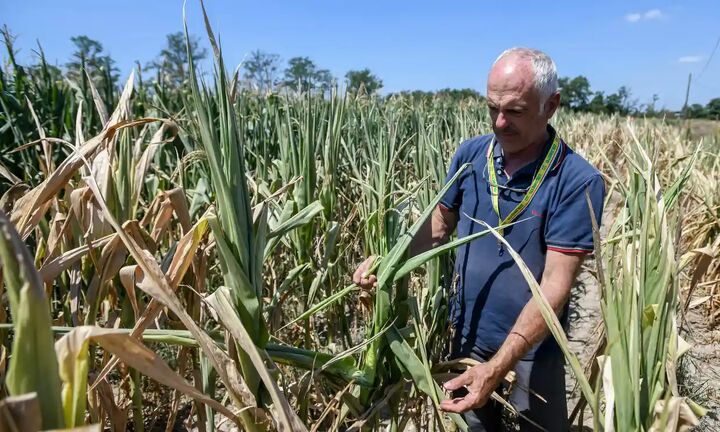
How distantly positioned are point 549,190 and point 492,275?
1.09 ft

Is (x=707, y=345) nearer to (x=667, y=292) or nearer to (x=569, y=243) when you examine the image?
(x=569, y=243)

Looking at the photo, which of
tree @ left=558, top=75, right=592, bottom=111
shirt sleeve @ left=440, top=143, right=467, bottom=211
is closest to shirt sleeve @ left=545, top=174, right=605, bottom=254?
shirt sleeve @ left=440, top=143, right=467, bottom=211

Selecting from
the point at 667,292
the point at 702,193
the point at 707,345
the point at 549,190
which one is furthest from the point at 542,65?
the point at 702,193

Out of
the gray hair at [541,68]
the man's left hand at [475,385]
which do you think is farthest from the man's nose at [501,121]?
the man's left hand at [475,385]

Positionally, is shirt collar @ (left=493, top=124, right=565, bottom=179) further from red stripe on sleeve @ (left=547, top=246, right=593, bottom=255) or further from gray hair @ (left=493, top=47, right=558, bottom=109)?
red stripe on sleeve @ (left=547, top=246, right=593, bottom=255)

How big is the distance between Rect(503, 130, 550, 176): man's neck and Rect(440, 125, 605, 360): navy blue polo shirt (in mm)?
20

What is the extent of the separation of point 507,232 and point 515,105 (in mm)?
402

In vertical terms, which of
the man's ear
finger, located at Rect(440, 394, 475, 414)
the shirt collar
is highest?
the man's ear

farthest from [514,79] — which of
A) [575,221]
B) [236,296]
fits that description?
[236,296]

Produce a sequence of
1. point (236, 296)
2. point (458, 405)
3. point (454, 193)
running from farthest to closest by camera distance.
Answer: point (454, 193) → point (458, 405) → point (236, 296)

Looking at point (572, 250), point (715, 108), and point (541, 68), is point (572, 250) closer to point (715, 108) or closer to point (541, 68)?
Result: point (541, 68)

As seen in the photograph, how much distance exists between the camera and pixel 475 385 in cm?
131

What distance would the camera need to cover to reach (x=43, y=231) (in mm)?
1506

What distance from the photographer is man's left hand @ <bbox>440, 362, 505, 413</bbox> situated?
126 cm
